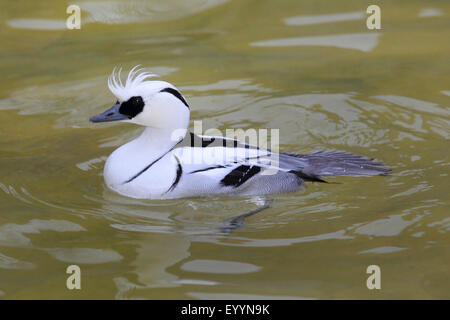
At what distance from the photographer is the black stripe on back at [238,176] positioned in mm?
6289

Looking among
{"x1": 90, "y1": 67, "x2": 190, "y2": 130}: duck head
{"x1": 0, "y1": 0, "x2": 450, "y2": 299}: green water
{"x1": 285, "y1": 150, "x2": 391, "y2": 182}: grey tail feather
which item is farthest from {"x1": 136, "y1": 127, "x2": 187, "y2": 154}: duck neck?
{"x1": 285, "y1": 150, "x2": 391, "y2": 182}: grey tail feather

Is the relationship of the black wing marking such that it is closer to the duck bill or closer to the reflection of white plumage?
the reflection of white plumage

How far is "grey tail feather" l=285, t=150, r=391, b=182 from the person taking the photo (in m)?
6.49

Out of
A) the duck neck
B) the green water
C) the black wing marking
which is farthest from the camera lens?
the duck neck

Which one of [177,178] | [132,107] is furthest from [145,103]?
[177,178]

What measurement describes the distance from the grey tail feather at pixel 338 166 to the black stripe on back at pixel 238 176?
44cm

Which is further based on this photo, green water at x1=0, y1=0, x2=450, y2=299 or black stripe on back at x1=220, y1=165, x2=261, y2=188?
black stripe on back at x1=220, y1=165, x2=261, y2=188

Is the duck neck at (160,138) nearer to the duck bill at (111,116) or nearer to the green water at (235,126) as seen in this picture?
the duck bill at (111,116)

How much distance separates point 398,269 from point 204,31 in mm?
6074

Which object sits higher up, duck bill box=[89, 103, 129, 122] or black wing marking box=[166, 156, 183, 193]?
duck bill box=[89, 103, 129, 122]

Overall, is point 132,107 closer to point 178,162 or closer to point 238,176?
point 178,162

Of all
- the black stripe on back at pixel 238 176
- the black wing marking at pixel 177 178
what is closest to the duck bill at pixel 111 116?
the black wing marking at pixel 177 178

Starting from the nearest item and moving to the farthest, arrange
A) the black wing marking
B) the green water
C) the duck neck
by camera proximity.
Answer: the green water < the black wing marking < the duck neck
